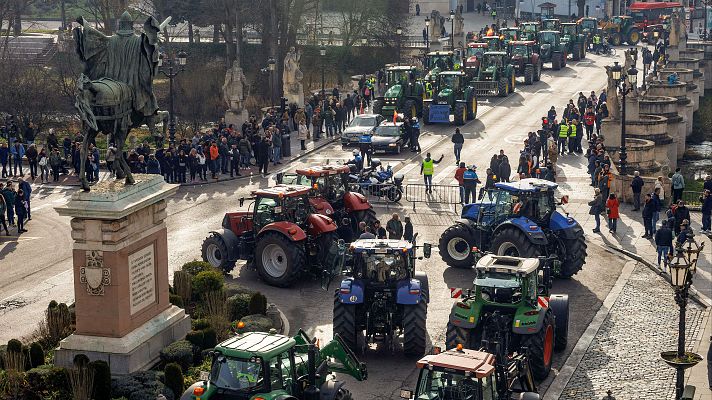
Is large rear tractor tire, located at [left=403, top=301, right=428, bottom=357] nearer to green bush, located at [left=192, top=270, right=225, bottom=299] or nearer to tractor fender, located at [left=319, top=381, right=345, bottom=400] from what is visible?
tractor fender, located at [left=319, top=381, right=345, bottom=400]

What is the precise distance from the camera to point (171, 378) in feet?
75.4

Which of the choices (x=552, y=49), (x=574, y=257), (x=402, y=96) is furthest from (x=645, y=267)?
(x=552, y=49)

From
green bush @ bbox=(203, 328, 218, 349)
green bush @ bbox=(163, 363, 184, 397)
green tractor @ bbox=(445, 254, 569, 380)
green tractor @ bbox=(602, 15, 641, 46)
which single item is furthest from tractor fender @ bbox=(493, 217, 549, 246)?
Answer: green tractor @ bbox=(602, 15, 641, 46)

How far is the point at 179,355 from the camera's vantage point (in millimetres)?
24672

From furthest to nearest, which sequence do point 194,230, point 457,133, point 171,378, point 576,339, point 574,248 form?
Result: point 457,133, point 194,230, point 574,248, point 576,339, point 171,378

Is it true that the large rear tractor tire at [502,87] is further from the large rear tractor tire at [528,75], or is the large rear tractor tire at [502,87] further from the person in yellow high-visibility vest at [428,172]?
the person in yellow high-visibility vest at [428,172]

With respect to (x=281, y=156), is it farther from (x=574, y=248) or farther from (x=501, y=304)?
(x=501, y=304)

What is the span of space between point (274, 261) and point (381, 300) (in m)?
6.09

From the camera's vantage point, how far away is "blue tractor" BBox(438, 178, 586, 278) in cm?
3156

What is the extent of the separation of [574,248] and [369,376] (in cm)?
891

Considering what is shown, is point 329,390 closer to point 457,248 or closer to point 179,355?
point 179,355

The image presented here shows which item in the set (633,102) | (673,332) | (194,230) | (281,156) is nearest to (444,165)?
(281,156)

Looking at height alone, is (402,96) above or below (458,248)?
above

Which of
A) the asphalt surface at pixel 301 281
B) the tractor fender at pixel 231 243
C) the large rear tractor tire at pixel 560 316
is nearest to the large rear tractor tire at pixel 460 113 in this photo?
the asphalt surface at pixel 301 281
